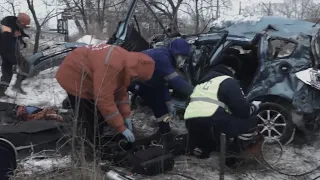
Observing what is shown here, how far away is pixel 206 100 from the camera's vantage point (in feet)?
13.9

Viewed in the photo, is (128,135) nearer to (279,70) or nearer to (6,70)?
(279,70)

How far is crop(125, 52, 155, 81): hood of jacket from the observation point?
4318 millimetres

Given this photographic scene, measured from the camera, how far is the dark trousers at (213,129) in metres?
4.19

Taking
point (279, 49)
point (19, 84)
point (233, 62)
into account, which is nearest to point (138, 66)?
point (279, 49)

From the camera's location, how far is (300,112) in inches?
208

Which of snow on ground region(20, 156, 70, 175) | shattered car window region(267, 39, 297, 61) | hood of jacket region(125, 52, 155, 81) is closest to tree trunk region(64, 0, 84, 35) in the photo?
shattered car window region(267, 39, 297, 61)

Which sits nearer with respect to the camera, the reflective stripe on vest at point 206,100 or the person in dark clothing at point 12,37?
the reflective stripe on vest at point 206,100

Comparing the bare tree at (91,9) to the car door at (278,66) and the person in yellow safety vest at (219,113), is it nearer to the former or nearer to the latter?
the car door at (278,66)

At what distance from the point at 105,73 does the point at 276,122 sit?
2628 mm

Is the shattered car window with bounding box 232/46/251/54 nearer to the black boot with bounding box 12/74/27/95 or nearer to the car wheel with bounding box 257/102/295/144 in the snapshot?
the car wheel with bounding box 257/102/295/144

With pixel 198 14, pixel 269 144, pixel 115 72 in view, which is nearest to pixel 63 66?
pixel 115 72

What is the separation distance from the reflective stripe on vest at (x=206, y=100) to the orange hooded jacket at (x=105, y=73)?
0.63m

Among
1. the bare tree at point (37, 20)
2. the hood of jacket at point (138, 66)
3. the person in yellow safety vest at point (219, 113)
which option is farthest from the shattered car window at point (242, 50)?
the bare tree at point (37, 20)

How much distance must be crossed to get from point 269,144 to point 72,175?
2629 mm
